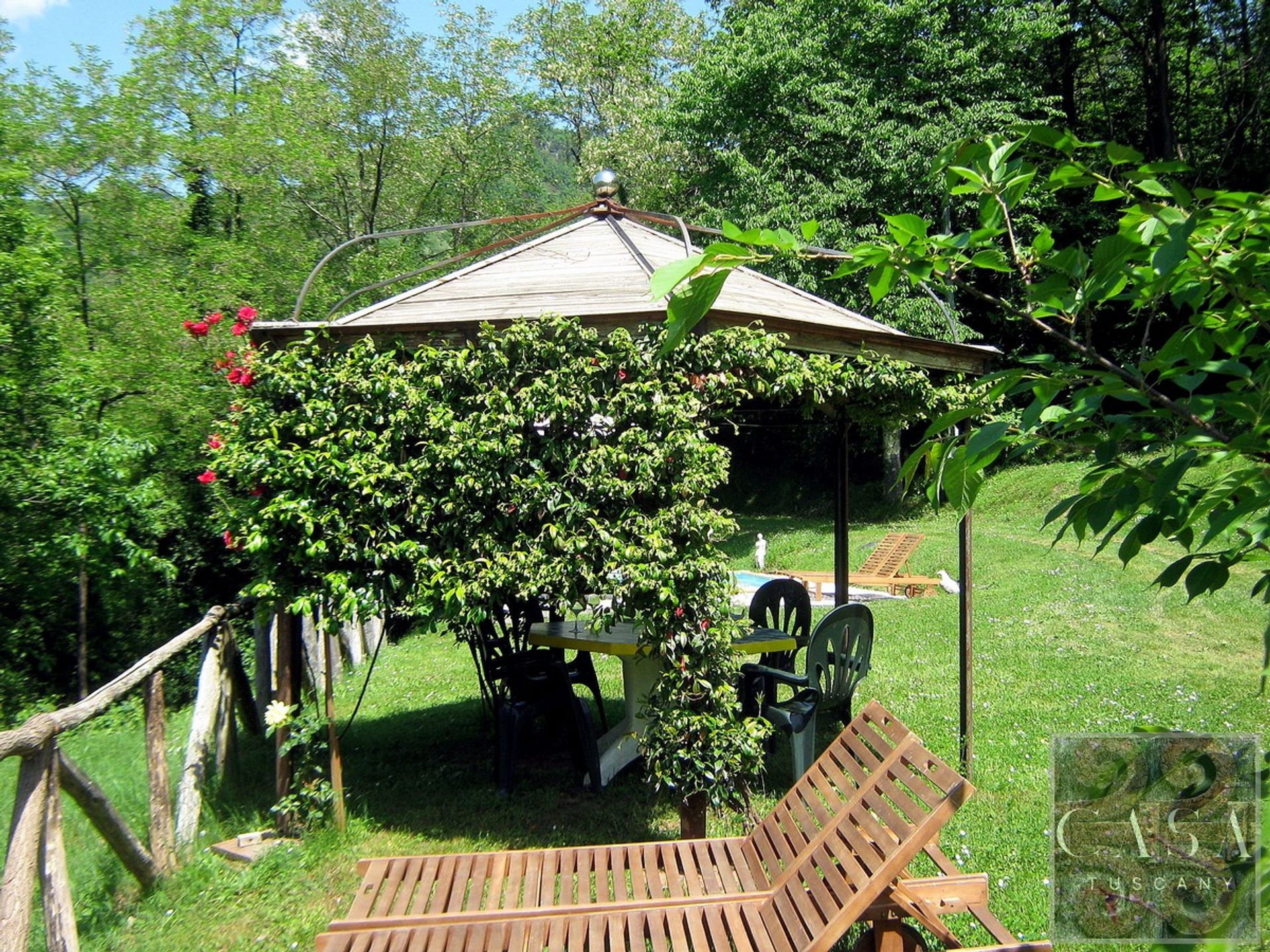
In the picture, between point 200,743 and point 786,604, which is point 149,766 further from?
point 786,604

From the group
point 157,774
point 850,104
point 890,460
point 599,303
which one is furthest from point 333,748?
point 890,460

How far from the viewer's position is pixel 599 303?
5.40m

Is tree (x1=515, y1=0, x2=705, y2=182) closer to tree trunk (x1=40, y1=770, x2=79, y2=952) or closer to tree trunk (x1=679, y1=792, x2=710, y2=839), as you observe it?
tree trunk (x1=679, y1=792, x2=710, y2=839)

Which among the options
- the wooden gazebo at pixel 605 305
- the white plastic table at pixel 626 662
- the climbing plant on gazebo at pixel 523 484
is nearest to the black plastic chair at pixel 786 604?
the white plastic table at pixel 626 662

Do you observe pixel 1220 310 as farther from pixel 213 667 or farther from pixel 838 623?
pixel 213 667

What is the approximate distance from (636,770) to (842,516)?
98.0 inches

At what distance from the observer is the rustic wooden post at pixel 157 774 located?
4.84 meters

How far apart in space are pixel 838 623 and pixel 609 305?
7.87ft

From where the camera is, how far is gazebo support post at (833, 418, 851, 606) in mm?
7457

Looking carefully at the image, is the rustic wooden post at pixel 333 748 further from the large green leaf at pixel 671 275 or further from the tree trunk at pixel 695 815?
the large green leaf at pixel 671 275

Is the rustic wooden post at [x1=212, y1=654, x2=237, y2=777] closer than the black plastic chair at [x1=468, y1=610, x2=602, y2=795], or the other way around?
the rustic wooden post at [x1=212, y1=654, x2=237, y2=777]

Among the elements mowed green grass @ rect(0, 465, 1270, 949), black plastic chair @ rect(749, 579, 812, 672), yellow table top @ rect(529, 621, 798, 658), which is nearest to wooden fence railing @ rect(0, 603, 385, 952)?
mowed green grass @ rect(0, 465, 1270, 949)

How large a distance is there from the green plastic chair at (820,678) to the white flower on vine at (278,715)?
110 inches

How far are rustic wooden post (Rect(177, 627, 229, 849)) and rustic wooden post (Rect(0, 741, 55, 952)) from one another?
1768 millimetres
